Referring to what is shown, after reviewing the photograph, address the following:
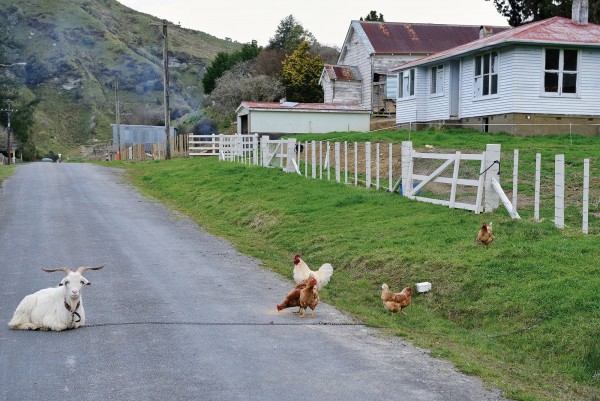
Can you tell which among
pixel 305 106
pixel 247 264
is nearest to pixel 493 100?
pixel 305 106

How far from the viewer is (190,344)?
8867mm

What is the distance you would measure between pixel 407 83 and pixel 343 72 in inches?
547

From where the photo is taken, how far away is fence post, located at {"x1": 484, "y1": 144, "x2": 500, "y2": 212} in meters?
14.8

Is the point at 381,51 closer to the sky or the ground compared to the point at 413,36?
closer to the ground

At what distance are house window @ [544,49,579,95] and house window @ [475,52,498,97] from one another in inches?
82.6

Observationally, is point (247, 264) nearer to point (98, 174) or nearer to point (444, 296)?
point (444, 296)

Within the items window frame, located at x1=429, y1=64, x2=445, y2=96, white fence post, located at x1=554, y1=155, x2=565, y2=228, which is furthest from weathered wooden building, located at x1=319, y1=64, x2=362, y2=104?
white fence post, located at x1=554, y1=155, x2=565, y2=228

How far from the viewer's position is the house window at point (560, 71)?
31.3 metres

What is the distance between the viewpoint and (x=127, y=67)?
441 feet

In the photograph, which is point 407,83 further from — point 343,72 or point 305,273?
point 305,273

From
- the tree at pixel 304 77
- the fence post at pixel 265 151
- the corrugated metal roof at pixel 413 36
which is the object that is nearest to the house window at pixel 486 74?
the fence post at pixel 265 151

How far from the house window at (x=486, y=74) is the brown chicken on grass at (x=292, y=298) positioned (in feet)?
78.1

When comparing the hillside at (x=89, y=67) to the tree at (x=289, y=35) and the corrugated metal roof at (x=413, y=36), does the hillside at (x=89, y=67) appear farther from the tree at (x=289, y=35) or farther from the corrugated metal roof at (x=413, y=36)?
the corrugated metal roof at (x=413, y=36)

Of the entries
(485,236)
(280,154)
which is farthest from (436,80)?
(485,236)
